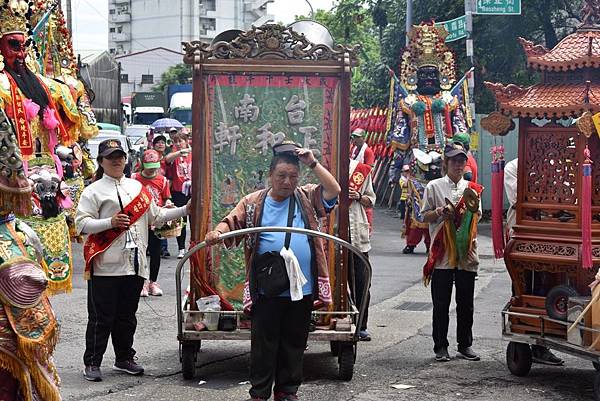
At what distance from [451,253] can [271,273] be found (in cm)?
278

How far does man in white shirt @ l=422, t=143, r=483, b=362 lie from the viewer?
9.02 m

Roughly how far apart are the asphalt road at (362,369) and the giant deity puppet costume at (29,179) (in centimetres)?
109

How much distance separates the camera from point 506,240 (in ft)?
28.8

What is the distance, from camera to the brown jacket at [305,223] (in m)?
6.86

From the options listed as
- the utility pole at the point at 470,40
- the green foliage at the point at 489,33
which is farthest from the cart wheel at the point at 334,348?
the green foliage at the point at 489,33

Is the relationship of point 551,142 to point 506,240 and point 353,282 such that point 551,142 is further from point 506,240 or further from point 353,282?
point 353,282

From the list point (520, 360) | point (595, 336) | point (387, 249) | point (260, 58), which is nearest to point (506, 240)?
point (520, 360)

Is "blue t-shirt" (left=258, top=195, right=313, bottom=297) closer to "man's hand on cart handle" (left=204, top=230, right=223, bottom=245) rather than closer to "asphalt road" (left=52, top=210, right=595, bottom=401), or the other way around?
"man's hand on cart handle" (left=204, top=230, right=223, bottom=245)

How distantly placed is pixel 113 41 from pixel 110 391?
8967 centimetres

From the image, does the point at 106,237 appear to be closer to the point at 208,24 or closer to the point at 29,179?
the point at 29,179

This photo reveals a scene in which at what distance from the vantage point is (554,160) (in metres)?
8.15

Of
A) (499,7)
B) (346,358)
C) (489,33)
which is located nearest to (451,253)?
(346,358)

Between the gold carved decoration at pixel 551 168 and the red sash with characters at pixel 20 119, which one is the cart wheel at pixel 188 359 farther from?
the gold carved decoration at pixel 551 168

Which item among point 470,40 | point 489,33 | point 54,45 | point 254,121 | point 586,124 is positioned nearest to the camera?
point 586,124
